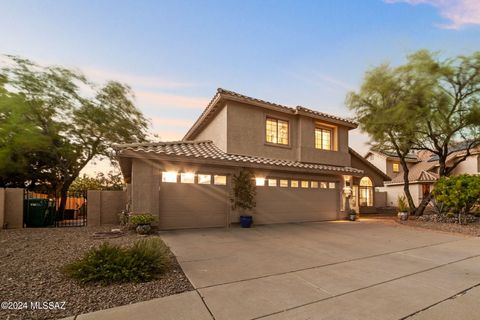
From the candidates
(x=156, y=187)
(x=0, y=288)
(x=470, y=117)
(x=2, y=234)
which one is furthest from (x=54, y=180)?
(x=470, y=117)

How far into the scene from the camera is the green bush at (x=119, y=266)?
441cm

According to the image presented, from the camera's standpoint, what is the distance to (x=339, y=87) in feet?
55.2

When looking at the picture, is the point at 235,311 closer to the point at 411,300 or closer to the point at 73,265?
the point at 411,300

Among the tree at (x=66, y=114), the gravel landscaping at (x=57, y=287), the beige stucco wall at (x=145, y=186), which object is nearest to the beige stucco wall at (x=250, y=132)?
the beige stucco wall at (x=145, y=186)

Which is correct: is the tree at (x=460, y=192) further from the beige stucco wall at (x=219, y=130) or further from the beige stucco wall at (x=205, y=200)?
the beige stucco wall at (x=219, y=130)

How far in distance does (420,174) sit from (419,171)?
1461mm

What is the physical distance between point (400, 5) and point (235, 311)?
46.9ft

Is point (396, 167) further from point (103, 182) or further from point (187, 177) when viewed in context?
point (103, 182)

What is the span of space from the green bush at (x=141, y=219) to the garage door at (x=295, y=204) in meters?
5.02

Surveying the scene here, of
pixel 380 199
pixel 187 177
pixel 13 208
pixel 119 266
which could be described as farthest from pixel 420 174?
pixel 13 208

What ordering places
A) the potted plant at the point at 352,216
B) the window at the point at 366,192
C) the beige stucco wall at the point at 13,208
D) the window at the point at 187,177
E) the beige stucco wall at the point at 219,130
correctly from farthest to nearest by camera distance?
the window at the point at 366,192 < the potted plant at the point at 352,216 < the beige stucco wall at the point at 219,130 < the beige stucco wall at the point at 13,208 < the window at the point at 187,177

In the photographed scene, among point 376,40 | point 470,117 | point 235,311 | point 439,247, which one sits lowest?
point 439,247

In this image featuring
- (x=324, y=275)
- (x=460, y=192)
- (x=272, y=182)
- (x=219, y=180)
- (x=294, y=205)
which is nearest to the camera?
(x=324, y=275)

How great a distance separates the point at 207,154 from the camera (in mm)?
11000
